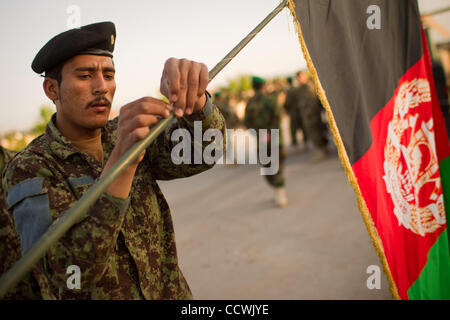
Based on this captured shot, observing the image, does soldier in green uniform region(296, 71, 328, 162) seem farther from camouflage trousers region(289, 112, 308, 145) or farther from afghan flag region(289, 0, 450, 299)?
afghan flag region(289, 0, 450, 299)

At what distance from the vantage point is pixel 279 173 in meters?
5.27

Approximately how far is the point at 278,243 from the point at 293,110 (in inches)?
252

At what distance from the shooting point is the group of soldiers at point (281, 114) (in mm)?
5648

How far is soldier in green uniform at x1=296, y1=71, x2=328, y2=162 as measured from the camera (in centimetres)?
829

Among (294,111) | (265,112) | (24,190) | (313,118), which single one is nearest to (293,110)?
(294,111)

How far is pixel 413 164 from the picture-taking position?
66.4 inches

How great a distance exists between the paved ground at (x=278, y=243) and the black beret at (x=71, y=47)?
263cm

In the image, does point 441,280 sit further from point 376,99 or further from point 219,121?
point 219,121

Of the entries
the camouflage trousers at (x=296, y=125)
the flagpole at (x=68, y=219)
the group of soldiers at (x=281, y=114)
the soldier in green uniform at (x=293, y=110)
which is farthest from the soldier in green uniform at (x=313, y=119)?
the flagpole at (x=68, y=219)

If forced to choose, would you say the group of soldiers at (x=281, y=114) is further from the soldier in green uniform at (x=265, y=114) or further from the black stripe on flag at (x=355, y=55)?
the black stripe on flag at (x=355, y=55)

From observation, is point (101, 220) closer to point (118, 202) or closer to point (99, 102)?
point (118, 202)
